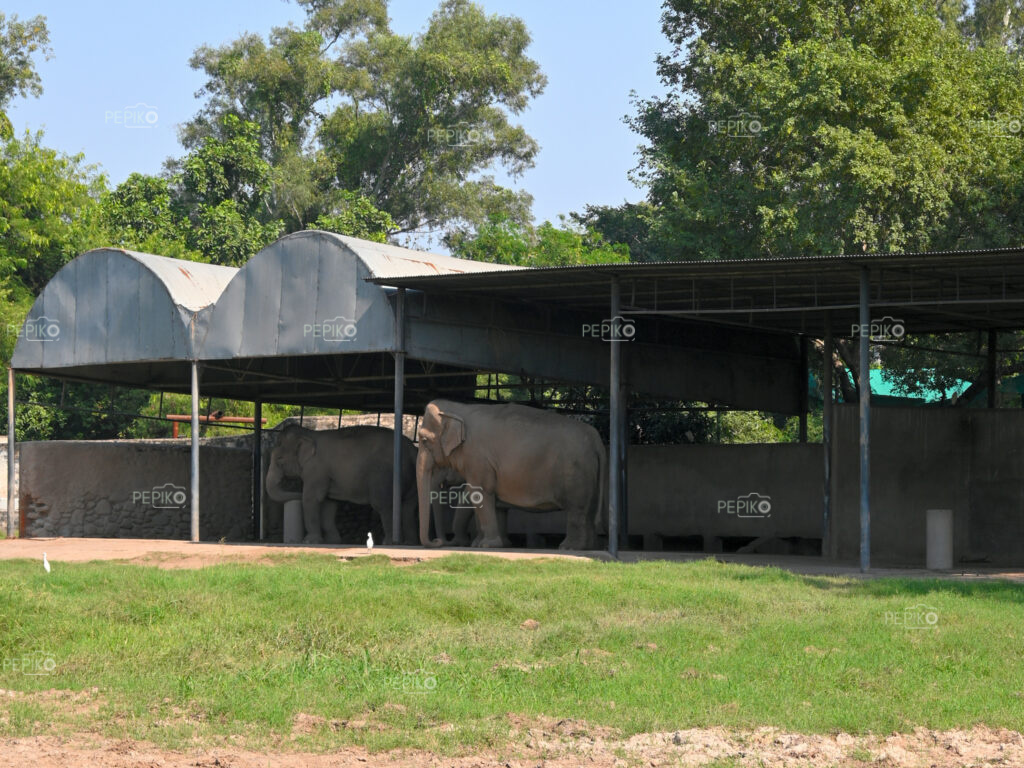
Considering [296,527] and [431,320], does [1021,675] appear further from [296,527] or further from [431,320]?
[296,527]

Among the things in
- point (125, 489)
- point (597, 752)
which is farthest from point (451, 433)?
point (597, 752)

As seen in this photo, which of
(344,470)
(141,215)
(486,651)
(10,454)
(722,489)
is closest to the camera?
(486,651)

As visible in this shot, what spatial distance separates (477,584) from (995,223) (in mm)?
17500

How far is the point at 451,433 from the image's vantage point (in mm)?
25234

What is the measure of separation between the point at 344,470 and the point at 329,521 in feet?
4.19

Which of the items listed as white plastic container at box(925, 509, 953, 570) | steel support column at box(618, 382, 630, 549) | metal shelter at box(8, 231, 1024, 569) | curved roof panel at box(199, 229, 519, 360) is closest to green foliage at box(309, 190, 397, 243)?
metal shelter at box(8, 231, 1024, 569)

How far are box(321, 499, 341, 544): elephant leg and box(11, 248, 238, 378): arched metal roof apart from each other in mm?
5452

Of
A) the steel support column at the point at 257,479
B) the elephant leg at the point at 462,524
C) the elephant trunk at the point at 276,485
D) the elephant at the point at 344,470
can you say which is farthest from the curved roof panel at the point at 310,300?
the steel support column at the point at 257,479

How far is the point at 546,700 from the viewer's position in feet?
38.5

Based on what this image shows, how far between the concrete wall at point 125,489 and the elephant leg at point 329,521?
3789 mm

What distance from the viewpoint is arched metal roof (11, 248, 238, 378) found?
26.0 m

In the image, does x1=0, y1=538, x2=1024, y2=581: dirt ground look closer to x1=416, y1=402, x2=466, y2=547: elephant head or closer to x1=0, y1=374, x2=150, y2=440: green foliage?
x1=416, y1=402, x2=466, y2=547: elephant head

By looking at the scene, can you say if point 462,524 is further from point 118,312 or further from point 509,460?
point 118,312

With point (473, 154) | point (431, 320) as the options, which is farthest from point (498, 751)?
point (473, 154)
